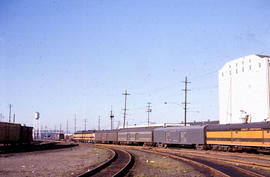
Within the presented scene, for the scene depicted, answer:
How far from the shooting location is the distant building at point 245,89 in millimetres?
58656

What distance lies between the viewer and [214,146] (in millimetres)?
32594

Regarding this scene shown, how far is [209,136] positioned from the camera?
33.1m

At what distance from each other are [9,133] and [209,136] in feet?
86.9

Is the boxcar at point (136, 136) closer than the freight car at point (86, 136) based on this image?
Yes

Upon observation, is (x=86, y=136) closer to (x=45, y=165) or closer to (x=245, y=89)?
(x=245, y=89)

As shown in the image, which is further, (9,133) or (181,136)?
(9,133)

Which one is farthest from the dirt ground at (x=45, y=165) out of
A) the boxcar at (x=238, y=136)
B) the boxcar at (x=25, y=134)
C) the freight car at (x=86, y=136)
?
the freight car at (x=86, y=136)

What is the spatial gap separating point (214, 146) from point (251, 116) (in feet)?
106

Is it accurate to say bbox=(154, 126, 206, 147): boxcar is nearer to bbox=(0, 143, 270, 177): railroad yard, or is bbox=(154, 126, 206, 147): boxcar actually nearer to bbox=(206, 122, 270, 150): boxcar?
bbox=(206, 122, 270, 150): boxcar

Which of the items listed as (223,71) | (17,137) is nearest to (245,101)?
(223,71)

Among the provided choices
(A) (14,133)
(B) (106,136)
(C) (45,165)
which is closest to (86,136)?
(B) (106,136)

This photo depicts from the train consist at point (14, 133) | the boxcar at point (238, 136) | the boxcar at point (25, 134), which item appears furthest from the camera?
the boxcar at point (25, 134)

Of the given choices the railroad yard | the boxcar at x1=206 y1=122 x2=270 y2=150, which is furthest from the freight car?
the railroad yard

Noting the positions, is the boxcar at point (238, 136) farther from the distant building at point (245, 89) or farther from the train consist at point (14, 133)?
the train consist at point (14, 133)
